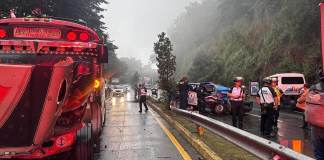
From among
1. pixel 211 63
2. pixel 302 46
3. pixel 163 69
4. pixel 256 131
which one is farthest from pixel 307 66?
pixel 211 63

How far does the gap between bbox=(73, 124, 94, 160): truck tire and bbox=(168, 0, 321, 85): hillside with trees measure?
90.1 feet

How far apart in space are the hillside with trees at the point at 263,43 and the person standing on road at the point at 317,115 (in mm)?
29328

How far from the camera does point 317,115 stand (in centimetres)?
476

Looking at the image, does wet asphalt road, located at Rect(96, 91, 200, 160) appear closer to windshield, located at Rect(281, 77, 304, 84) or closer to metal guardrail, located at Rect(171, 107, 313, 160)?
metal guardrail, located at Rect(171, 107, 313, 160)

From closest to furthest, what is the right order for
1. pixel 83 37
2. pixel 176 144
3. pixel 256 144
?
pixel 256 144, pixel 83 37, pixel 176 144

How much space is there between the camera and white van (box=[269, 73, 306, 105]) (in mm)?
29223

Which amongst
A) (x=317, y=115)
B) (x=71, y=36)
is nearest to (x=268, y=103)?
(x=71, y=36)

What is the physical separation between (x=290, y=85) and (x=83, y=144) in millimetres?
24167

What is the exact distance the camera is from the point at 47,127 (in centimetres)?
631

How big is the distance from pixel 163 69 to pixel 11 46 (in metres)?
21.0

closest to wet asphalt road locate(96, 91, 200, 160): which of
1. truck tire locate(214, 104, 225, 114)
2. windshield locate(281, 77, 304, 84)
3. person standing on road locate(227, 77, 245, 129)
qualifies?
person standing on road locate(227, 77, 245, 129)

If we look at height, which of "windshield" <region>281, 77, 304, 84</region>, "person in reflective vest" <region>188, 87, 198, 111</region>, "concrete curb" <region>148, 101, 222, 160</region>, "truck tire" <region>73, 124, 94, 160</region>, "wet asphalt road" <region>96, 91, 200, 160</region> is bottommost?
"wet asphalt road" <region>96, 91, 200, 160</region>

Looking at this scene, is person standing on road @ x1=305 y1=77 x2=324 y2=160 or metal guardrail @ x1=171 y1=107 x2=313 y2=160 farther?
metal guardrail @ x1=171 y1=107 x2=313 y2=160

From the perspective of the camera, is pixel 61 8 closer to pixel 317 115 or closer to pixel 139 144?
pixel 139 144
